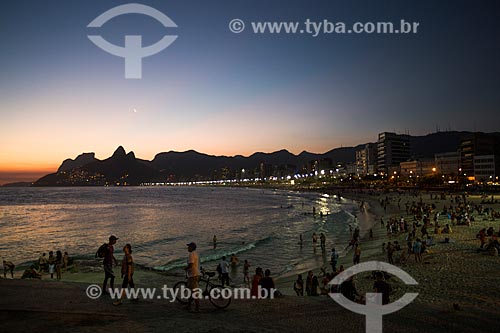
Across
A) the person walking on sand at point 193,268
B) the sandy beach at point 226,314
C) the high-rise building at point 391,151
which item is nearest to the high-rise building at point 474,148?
the high-rise building at point 391,151

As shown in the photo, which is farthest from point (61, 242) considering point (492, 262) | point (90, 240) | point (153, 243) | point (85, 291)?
point (492, 262)

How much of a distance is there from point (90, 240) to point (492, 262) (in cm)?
3463

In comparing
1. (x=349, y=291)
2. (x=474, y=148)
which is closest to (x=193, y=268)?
(x=349, y=291)

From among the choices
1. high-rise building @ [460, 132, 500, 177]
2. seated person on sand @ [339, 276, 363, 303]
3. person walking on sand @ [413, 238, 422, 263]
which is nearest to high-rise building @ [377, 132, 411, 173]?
high-rise building @ [460, 132, 500, 177]

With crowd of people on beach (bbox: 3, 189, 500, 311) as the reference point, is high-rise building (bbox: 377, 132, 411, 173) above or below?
above

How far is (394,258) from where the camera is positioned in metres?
20.3

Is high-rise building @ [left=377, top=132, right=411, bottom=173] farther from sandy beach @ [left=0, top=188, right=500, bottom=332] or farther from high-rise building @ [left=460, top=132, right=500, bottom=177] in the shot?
sandy beach @ [left=0, top=188, right=500, bottom=332]

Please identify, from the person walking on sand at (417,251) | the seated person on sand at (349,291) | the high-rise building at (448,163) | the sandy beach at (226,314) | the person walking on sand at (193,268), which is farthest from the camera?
the high-rise building at (448,163)

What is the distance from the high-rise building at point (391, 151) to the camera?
186 meters

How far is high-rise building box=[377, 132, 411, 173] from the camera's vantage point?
185875mm

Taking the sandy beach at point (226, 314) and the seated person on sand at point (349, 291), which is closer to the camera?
the sandy beach at point (226, 314)

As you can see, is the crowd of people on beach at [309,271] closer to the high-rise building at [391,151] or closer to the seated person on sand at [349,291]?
the seated person on sand at [349,291]

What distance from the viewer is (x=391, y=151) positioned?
187 meters

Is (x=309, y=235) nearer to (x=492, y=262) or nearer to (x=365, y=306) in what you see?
(x=492, y=262)
